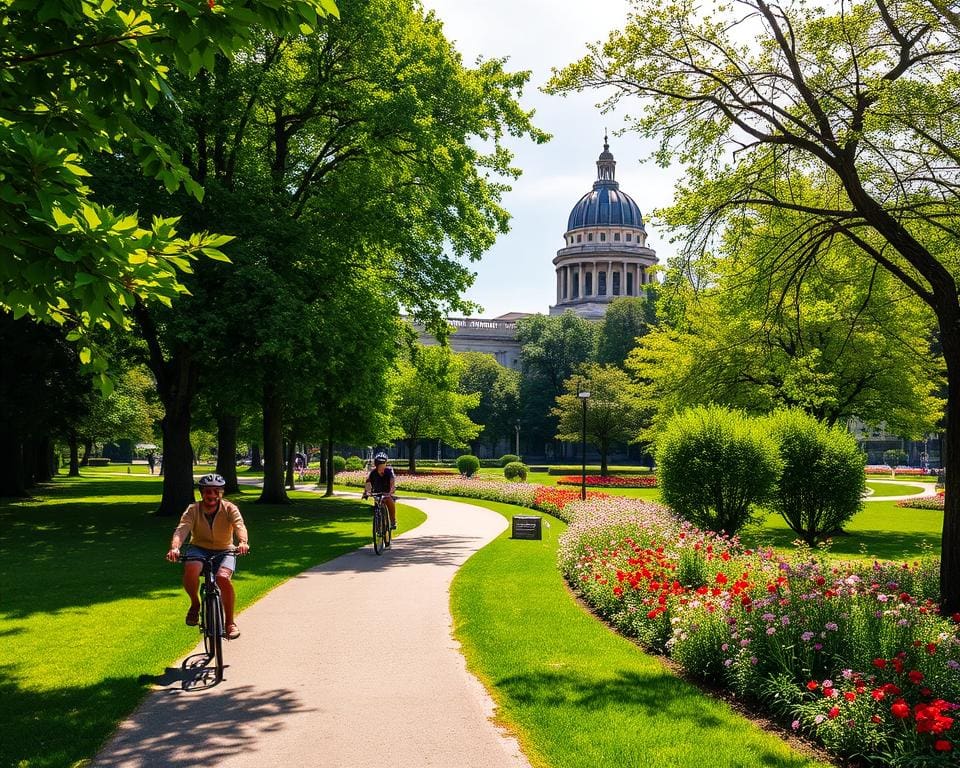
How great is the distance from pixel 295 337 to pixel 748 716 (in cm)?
1513

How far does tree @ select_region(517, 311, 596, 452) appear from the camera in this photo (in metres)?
92.3

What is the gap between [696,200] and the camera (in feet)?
40.3

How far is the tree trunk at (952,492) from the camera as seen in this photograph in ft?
31.4

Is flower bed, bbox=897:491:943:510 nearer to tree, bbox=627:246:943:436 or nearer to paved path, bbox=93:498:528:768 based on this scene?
tree, bbox=627:246:943:436

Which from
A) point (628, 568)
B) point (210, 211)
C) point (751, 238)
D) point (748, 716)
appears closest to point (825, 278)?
point (751, 238)

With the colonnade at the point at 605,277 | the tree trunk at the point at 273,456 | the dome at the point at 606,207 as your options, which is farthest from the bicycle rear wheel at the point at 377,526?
the dome at the point at 606,207

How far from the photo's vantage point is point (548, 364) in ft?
318

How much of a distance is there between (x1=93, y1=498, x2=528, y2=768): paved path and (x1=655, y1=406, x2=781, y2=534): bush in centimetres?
780

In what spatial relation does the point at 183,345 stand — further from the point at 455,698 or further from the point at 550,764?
the point at 550,764

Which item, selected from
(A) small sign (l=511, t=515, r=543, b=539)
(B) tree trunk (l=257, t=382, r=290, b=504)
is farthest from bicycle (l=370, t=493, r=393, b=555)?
(B) tree trunk (l=257, t=382, r=290, b=504)

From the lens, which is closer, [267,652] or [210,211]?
[267,652]

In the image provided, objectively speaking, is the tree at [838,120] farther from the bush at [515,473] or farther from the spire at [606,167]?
the spire at [606,167]

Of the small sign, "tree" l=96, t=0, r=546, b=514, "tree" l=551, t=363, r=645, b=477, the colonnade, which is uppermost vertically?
the colonnade

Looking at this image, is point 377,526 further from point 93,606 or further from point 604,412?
point 604,412
